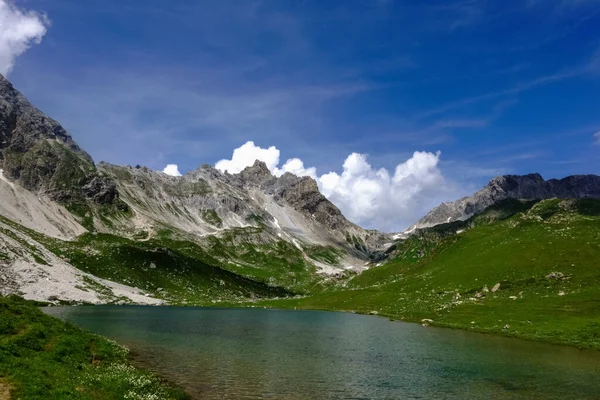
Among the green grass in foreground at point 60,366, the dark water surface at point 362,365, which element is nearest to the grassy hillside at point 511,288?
the dark water surface at point 362,365

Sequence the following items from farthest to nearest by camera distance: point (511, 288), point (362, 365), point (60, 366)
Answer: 1. point (511, 288)
2. point (362, 365)
3. point (60, 366)

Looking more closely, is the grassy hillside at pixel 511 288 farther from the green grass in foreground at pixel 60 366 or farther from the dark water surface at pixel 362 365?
the green grass in foreground at pixel 60 366

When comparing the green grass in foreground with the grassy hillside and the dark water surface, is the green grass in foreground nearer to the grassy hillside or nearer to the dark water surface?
the dark water surface

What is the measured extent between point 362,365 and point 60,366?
3463 cm

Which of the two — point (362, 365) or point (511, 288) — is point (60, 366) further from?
point (511, 288)

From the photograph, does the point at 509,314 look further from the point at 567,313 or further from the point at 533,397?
the point at 533,397

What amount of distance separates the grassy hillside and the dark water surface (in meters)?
12.8

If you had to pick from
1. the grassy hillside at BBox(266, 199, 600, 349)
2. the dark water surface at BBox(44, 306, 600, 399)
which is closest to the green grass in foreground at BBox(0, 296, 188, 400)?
the dark water surface at BBox(44, 306, 600, 399)

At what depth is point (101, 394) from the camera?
28.2m

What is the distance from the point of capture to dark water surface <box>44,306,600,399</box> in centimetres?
3975

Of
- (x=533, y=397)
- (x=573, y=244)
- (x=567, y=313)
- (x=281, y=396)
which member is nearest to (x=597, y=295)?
(x=567, y=313)

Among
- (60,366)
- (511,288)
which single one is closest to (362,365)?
(60,366)

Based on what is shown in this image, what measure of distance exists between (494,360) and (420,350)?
36.4 feet

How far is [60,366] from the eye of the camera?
32000mm
